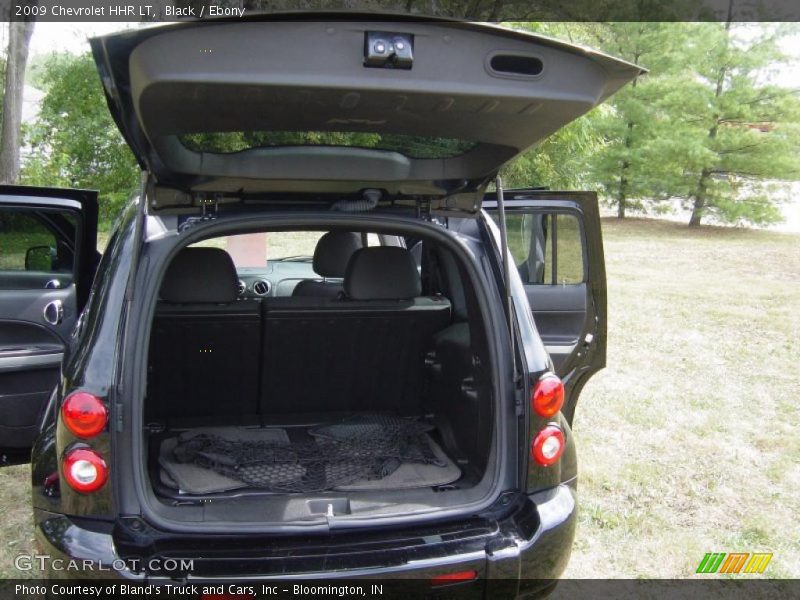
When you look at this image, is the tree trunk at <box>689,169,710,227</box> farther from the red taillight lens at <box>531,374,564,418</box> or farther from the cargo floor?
the red taillight lens at <box>531,374,564,418</box>

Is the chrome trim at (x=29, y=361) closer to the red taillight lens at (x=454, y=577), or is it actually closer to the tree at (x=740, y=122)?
the red taillight lens at (x=454, y=577)

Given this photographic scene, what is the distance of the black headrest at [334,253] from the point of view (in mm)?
4723

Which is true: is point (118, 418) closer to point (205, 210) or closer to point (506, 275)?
point (205, 210)

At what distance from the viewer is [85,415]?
7.22 feet

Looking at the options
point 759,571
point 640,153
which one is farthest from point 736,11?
point 759,571

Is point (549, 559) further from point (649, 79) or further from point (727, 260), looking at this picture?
point (649, 79)

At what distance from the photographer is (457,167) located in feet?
8.45

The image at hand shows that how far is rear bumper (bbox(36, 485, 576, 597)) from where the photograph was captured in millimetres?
2111

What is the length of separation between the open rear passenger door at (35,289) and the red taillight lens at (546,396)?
2.24 metres

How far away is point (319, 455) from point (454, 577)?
112 centimetres

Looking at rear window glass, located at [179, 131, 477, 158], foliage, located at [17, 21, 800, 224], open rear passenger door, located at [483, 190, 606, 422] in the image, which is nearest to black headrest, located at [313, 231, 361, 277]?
open rear passenger door, located at [483, 190, 606, 422]

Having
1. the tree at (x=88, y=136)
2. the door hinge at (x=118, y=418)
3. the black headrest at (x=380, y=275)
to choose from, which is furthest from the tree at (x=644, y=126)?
the door hinge at (x=118, y=418)

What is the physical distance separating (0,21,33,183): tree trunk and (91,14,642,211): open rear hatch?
42.8 feet

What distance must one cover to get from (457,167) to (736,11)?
2184cm
